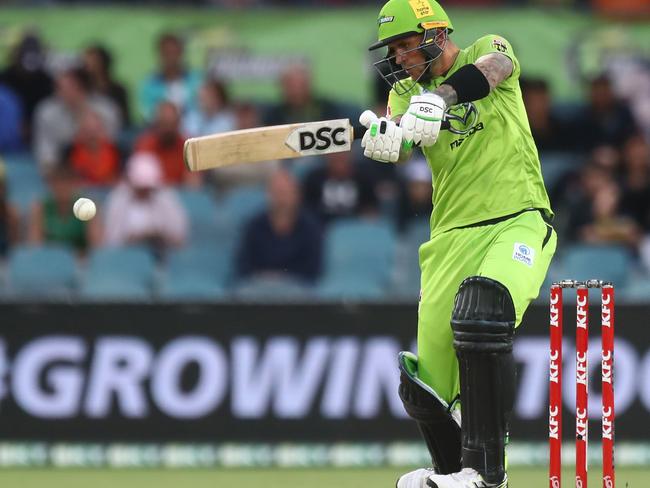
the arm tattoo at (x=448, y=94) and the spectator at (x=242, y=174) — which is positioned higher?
the spectator at (x=242, y=174)

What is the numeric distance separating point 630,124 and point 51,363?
16.3 feet

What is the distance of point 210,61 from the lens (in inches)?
444

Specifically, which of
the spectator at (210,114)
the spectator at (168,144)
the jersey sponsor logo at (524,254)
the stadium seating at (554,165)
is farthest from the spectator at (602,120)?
the jersey sponsor logo at (524,254)

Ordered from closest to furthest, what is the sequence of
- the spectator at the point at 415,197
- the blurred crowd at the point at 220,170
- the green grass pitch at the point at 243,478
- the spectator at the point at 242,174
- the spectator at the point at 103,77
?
1. the green grass pitch at the point at 243,478
2. the blurred crowd at the point at 220,170
3. the spectator at the point at 415,197
4. the spectator at the point at 242,174
5. the spectator at the point at 103,77

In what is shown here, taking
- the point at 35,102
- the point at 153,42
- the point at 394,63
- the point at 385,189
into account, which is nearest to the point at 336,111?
the point at 385,189

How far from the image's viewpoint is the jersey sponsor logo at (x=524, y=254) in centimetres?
526

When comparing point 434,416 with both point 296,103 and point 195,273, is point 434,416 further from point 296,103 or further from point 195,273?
point 296,103

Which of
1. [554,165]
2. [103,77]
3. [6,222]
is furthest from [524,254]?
[103,77]

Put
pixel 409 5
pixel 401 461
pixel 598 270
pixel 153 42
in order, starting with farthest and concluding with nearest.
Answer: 1. pixel 153 42
2. pixel 598 270
3. pixel 401 461
4. pixel 409 5

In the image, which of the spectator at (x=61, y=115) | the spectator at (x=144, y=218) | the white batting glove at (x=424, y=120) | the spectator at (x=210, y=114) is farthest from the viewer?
the spectator at (x=61, y=115)

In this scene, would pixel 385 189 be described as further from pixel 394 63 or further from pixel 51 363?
pixel 394 63

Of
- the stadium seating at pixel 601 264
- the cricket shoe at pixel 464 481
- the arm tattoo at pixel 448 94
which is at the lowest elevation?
the cricket shoe at pixel 464 481

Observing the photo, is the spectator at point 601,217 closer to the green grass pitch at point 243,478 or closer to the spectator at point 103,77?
the green grass pitch at point 243,478

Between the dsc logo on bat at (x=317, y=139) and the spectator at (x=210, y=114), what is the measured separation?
5.16 metres
